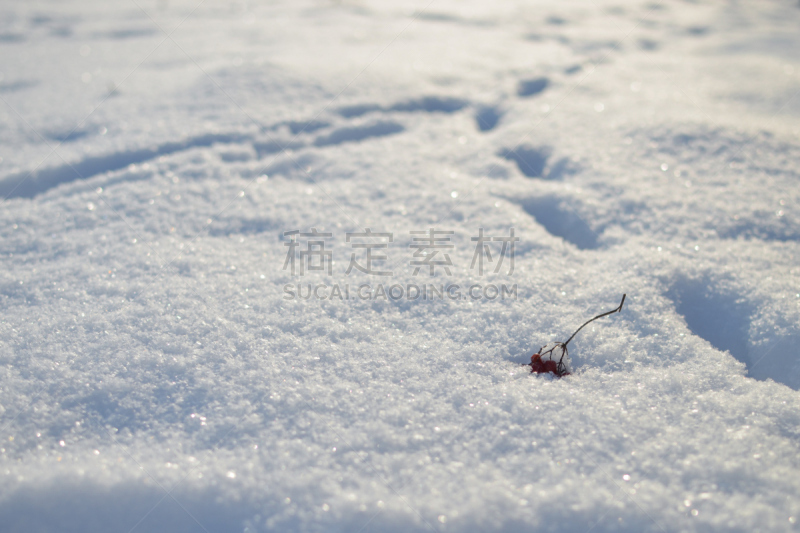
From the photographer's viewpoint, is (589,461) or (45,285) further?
(45,285)

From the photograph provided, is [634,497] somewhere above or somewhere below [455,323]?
below

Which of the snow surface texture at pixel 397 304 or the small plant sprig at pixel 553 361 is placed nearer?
the snow surface texture at pixel 397 304

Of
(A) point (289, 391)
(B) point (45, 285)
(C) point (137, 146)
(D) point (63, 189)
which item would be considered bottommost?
(A) point (289, 391)

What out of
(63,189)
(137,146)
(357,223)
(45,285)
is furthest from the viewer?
(137,146)

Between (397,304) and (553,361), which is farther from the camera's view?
(397,304)

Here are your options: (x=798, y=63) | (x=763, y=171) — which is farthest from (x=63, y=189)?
(x=798, y=63)

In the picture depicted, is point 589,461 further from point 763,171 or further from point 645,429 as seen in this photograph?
point 763,171

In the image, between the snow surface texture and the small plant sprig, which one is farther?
the small plant sprig

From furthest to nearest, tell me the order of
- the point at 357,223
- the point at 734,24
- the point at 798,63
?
the point at 734,24 < the point at 798,63 < the point at 357,223
